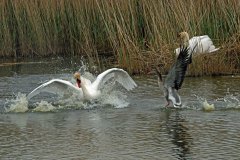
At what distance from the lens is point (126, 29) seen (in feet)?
46.7

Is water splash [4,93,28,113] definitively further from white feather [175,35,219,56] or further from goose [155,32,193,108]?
white feather [175,35,219,56]

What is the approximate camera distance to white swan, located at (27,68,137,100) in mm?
11182

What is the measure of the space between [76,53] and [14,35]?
5.59 ft

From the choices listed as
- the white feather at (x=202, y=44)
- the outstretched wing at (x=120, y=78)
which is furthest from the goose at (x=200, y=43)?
the outstretched wing at (x=120, y=78)

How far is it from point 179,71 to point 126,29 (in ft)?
13.7

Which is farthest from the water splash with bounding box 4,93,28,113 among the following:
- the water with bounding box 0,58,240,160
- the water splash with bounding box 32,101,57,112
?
the water splash with bounding box 32,101,57,112

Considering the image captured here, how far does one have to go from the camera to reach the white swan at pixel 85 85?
11.2 metres

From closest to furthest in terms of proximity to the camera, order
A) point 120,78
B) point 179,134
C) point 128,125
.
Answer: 1. point 179,134
2. point 128,125
3. point 120,78

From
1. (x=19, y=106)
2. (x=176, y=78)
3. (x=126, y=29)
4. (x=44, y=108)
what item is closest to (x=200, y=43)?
(x=126, y=29)

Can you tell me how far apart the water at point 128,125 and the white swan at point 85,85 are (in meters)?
0.16

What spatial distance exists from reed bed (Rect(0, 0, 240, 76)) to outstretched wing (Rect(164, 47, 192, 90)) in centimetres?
316

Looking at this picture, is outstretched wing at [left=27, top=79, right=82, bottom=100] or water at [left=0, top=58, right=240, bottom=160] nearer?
water at [left=0, top=58, right=240, bottom=160]

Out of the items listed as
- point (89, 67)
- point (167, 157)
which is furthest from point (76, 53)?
point (167, 157)

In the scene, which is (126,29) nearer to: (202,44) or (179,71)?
(202,44)
